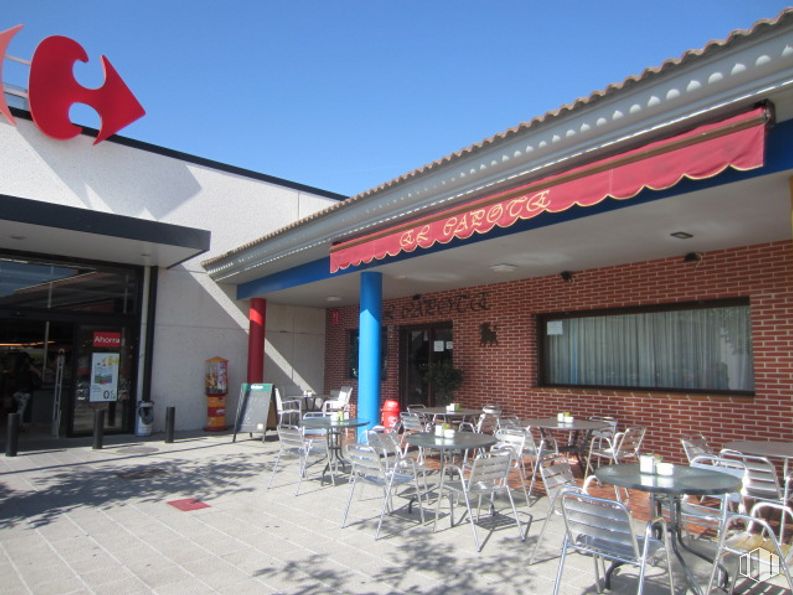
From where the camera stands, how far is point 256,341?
12.3m

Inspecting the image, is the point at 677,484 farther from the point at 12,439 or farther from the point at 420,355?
the point at 12,439

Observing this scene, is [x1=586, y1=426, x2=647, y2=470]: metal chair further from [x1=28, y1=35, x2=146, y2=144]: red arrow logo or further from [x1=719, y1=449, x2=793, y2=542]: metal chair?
[x1=28, y1=35, x2=146, y2=144]: red arrow logo

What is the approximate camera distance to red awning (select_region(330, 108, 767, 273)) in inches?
143

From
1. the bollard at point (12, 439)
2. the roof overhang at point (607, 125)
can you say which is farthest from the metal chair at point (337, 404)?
the bollard at point (12, 439)

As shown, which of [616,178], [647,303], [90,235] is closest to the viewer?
[616,178]

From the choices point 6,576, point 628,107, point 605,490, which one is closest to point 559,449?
point 605,490

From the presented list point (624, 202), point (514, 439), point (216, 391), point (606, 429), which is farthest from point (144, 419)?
point (624, 202)

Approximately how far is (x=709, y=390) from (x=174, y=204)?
34.5ft

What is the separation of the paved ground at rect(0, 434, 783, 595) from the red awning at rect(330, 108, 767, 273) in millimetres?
2818

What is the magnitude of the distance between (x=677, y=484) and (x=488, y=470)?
1.57 meters

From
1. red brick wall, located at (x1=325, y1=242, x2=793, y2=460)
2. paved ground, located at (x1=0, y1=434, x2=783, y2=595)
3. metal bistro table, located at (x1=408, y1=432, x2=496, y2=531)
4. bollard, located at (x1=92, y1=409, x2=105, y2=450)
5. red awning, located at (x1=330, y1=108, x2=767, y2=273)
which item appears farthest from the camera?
bollard, located at (x1=92, y1=409, x2=105, y2=450)

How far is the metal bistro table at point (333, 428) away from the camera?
6715mm

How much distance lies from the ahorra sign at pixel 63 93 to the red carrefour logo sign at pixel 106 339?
3713mm

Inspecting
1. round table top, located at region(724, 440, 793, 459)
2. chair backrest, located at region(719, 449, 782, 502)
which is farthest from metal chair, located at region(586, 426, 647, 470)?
chair backrest, located at region(719, 449, 782, 502)
